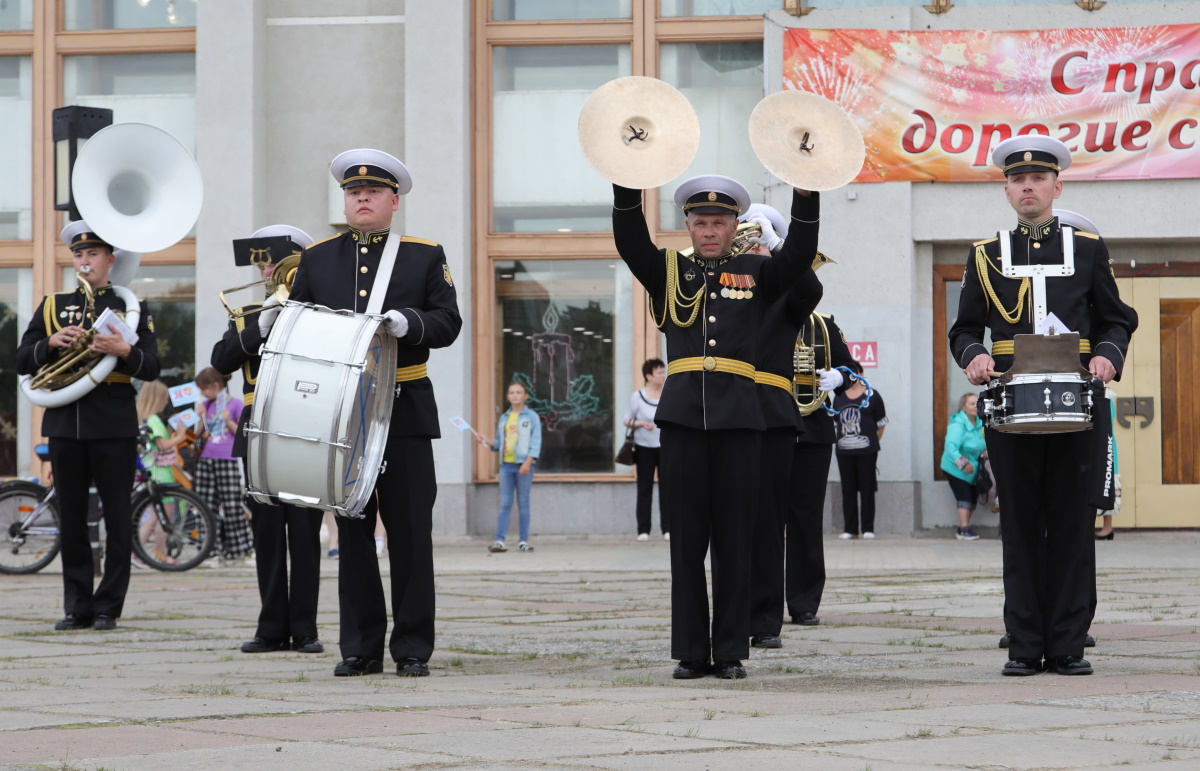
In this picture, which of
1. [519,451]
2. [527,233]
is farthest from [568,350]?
[519,451]

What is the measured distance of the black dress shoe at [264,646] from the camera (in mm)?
7480

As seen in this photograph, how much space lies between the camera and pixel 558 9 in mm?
17500

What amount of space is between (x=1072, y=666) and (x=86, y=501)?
5.27 meters

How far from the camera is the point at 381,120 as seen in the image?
1739 cm

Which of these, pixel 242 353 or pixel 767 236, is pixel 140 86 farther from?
pixel 767 236

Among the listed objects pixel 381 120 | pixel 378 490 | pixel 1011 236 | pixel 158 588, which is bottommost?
pixel 158 588

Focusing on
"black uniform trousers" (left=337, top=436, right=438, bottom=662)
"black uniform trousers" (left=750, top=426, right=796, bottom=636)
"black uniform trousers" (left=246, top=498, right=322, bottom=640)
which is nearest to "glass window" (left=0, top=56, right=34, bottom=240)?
"black uniform trousers" (left=246, top=498, right=322, bottom=640)

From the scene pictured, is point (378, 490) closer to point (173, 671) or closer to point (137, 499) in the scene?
point (173, 671)

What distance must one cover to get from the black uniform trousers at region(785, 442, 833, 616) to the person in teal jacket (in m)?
7.90

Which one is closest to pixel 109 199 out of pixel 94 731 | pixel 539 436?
pixel 94 731

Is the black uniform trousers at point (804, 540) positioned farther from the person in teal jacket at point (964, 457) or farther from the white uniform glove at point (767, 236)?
the person in teal jacket at point (964, 457)

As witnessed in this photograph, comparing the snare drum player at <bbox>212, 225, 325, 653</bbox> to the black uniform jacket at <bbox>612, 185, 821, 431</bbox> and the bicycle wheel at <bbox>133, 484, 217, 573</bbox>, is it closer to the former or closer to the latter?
the black uniform jacket at <bbox>612, 185, 821, 431</bbox>

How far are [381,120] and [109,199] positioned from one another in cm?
844

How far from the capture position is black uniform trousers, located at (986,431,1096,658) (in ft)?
20.7
